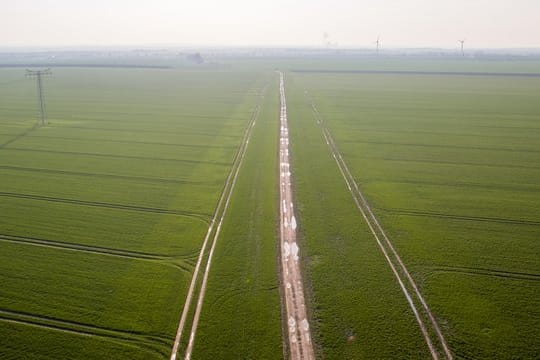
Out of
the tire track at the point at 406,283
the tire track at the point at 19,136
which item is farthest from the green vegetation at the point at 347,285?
the tire track at the point at 19,136

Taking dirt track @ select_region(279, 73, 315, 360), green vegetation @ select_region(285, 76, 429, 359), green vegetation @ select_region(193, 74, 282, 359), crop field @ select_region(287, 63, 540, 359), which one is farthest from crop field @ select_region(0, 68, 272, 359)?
crop field @ select_region(287, 63, 540, 359)

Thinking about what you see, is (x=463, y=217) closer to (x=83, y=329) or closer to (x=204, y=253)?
(x=204, y=253)

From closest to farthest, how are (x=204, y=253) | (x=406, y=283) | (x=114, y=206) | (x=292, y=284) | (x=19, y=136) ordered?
(x=292, y=284), (x=406, y=283), (x=204, y=253), (x=114, y=206), (x=19, y=136)

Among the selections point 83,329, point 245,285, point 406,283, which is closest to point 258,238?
point 245,285

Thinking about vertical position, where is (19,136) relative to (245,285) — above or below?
above

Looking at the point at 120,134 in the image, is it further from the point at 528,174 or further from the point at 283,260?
the point at 528,174
